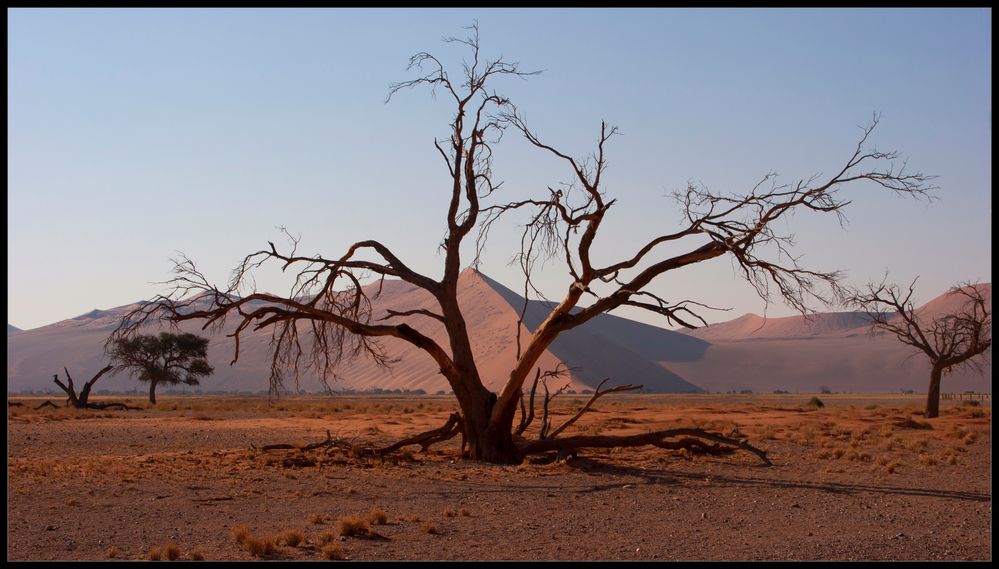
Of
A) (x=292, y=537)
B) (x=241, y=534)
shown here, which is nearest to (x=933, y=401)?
(x=292, y=537)

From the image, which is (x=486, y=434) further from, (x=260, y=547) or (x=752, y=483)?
(x=260, y=547)

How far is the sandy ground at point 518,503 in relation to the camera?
10352mm

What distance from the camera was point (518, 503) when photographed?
13492mm

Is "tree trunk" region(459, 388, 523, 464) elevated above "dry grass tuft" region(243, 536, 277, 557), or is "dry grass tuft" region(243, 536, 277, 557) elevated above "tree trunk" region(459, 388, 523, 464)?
"tree trunk" region(459, 388, 523, 464)

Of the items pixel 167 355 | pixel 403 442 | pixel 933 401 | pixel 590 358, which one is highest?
pixel 590 358

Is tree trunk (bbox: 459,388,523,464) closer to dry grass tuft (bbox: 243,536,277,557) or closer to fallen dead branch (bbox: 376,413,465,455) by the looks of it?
fallen dead branch (bbox: 376,413,465,455)

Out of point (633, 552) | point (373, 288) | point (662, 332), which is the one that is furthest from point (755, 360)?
point (633, 552)

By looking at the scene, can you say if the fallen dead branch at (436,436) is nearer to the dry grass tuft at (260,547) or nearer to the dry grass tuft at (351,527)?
the dry grass tuft at (351,527)

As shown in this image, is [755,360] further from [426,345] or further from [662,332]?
[426,345]

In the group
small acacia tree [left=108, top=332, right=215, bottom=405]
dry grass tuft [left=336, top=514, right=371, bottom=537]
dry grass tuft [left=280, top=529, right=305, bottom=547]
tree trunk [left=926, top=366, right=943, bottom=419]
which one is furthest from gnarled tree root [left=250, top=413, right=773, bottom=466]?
small acacia tree [left=108, top=332, right=215, bottom=405]

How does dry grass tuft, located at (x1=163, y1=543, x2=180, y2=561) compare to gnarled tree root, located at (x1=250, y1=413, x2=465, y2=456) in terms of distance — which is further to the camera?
gnarled tree root, located at (x1=250, y1=413, x2=465, y2=456)

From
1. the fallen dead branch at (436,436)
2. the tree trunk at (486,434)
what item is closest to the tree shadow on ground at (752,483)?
the tree trunk at (486,434)

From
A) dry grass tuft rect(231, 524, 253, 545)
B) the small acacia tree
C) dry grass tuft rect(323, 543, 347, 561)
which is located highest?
the small acacia tree

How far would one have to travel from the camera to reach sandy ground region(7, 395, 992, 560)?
1035cm
